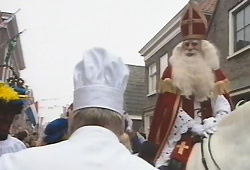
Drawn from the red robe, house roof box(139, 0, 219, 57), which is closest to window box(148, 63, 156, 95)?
house roof box(139, 0, 219, 57)

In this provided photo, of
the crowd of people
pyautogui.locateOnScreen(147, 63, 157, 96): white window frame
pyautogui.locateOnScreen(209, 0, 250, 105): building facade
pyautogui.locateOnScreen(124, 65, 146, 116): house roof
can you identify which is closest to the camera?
the crowd of people

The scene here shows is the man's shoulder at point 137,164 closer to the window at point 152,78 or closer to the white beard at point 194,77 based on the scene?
the white beard at point 194,77

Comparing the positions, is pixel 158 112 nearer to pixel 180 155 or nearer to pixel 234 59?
pixel 180 155

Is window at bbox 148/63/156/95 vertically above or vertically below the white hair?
below

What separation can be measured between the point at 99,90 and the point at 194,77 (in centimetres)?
211

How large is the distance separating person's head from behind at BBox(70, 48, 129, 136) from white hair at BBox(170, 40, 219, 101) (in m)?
1.91

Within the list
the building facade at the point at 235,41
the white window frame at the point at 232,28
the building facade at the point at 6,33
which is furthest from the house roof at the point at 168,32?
the building facade at the point at 6,33

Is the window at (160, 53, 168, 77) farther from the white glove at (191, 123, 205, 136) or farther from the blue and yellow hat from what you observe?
the white glove at (191, 123, 205, 136)

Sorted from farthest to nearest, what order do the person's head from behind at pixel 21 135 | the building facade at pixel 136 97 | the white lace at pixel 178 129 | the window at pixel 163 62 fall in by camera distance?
the building facade at pixel 136 97 < the window at pixel 163 62 < the person's head from behind at pixel 21 135 < the white lace at pixel 178 129

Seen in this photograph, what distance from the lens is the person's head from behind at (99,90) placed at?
5.63 ft

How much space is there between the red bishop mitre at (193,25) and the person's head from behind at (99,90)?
218 centimetres

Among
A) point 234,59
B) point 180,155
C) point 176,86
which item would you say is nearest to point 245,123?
point 180,155

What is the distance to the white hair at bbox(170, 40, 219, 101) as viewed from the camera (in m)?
3.72

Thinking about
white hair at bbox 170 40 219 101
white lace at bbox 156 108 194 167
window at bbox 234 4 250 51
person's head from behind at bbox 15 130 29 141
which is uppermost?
window at bbox 234 4 250 51
